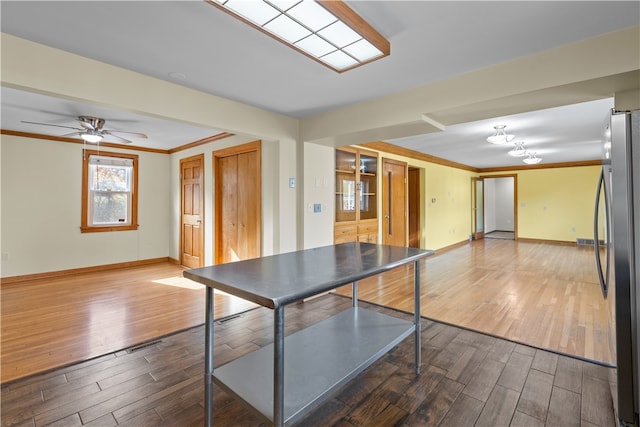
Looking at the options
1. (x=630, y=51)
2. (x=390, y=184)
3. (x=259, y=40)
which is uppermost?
(x=259, y=40)

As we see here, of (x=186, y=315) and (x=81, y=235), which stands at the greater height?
(x=81, y=235)

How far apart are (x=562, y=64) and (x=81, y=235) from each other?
22.3ft

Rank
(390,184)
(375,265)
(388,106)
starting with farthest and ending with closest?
(390,184) < (388,106) < (375,265)

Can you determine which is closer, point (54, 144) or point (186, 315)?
point (186, 315)

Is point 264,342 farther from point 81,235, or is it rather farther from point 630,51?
point 81,235

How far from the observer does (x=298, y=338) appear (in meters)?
2.07

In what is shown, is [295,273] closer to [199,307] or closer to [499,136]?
[199,307]

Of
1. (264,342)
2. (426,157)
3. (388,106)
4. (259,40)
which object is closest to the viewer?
(259,40)

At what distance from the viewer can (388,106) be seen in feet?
9.87

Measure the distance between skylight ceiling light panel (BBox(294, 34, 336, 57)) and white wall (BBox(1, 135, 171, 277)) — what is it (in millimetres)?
5161

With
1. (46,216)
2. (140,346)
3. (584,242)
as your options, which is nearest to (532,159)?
(584,242)

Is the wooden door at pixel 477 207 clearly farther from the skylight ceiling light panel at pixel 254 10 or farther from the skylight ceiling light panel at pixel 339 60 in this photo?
the skylight ceiling light panel at pixel 254 10

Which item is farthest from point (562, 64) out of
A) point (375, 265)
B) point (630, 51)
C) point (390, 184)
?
point (390, 184)

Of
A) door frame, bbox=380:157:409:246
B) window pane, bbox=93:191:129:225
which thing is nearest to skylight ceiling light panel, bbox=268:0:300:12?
door frame, bbox=380:157:409:246
